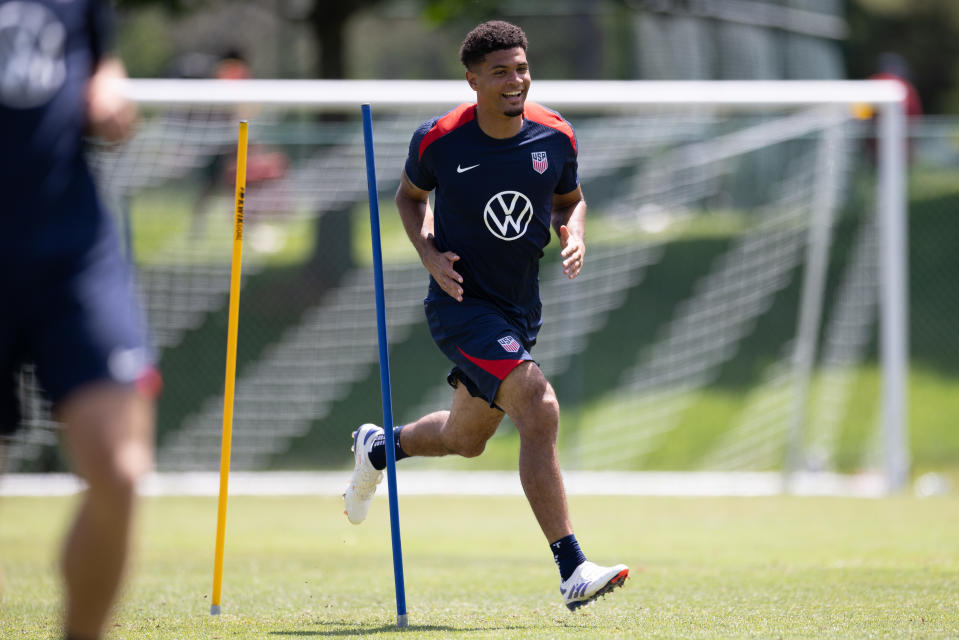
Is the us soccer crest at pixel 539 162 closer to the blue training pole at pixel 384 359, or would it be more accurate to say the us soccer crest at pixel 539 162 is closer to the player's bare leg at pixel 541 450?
the blue training pole at pixel 384 359

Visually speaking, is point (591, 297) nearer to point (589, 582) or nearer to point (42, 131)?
point (589, 582)

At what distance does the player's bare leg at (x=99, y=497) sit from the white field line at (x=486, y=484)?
31.0 feet

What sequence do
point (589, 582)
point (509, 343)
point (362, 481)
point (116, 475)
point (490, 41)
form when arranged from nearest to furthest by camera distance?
point (116, 475), point (589, 582), point (509, 343), point (490, 41), point (362, 481)

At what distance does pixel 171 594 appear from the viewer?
255 inches

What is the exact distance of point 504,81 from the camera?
18.2ft

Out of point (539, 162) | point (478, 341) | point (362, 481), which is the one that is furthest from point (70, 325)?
point (362, 481)

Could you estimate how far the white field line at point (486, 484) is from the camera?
41.7 feet

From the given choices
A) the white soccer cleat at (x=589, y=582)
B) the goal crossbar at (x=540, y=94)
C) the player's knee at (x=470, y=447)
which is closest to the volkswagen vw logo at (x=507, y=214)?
the player's knee at (x=470, y=447)

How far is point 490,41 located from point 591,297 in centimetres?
924

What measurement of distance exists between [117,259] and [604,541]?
599cm

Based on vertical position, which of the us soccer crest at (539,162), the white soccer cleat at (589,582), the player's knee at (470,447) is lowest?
the white soccer cleat at (589,582)

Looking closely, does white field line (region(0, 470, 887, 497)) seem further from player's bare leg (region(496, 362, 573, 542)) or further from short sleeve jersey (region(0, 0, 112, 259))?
short sleeve jersey (region(0, 0, 112, 259))

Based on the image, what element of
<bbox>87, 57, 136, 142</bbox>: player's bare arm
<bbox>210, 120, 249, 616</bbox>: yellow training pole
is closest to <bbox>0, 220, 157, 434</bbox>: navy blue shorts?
<bbox>87, 57, 136, 142</bbox>: player's bare arm

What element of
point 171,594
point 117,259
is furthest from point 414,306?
point 117,259
